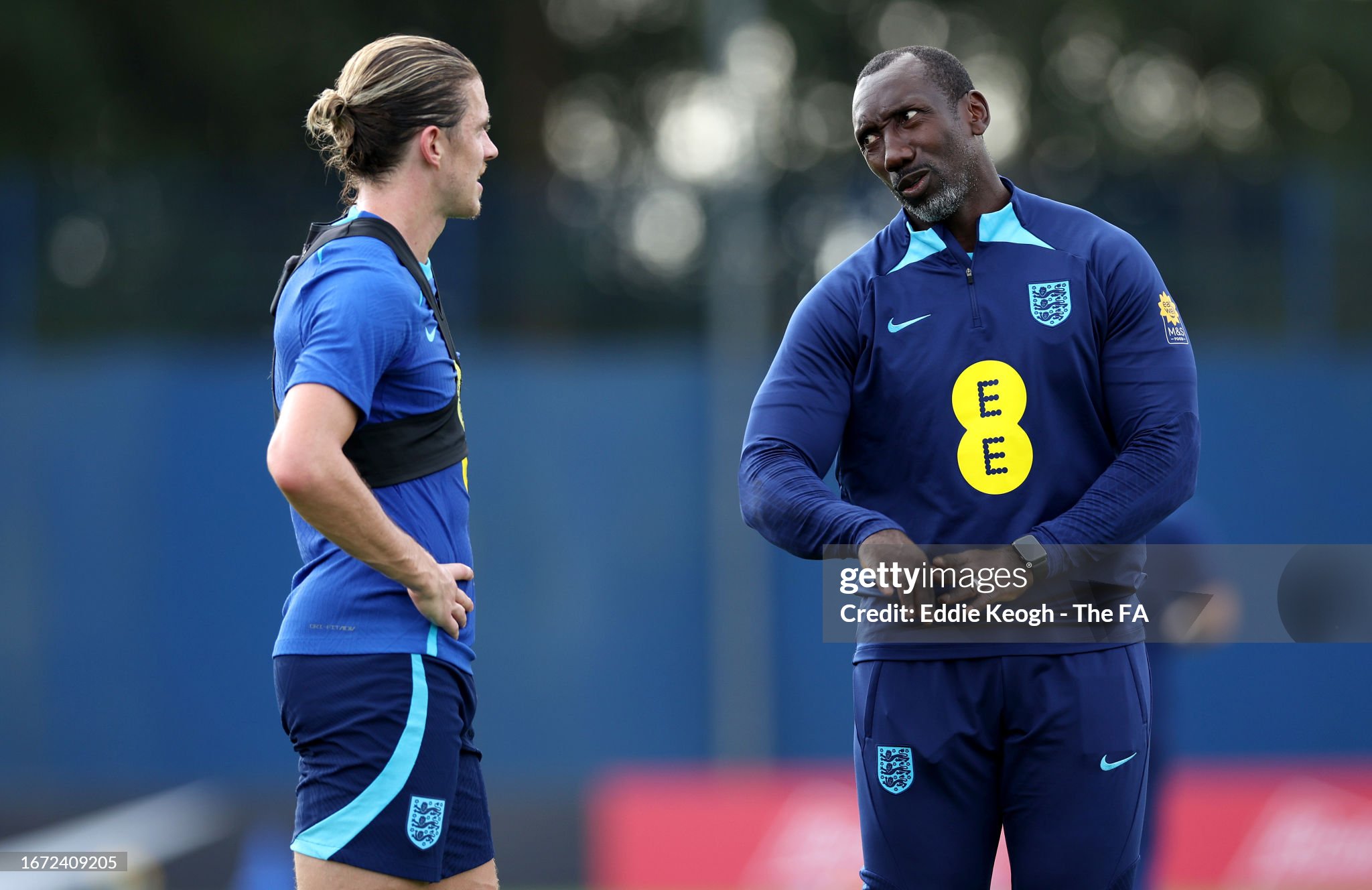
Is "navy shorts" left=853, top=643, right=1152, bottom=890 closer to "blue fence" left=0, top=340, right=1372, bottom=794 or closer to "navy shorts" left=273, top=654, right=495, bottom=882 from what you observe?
"navy shorts" left=273, top=654, right=495, bottom=882

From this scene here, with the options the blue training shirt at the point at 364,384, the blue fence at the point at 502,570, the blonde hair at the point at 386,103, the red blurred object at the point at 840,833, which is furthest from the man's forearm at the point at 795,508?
the blue fence at the point at 502,570

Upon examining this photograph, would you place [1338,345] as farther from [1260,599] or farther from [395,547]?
[395,547]

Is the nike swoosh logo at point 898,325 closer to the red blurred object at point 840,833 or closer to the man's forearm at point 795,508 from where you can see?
the man's forearm at point 795,508

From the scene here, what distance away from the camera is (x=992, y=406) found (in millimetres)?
3064

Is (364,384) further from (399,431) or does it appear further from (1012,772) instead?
(1012,772)

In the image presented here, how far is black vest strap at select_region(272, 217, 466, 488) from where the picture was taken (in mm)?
2934

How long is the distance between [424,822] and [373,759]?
0.16 m

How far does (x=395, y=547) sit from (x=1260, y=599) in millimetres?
2569

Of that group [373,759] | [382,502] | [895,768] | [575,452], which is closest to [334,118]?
[382,502]

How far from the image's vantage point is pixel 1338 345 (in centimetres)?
1049

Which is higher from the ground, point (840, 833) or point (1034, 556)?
point (1034, 556)

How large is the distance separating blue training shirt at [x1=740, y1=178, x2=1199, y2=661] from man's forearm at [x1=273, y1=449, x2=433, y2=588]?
0.73m

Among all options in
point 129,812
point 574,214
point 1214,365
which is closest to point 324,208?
point 574,214

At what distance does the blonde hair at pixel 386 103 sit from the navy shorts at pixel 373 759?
104cm
